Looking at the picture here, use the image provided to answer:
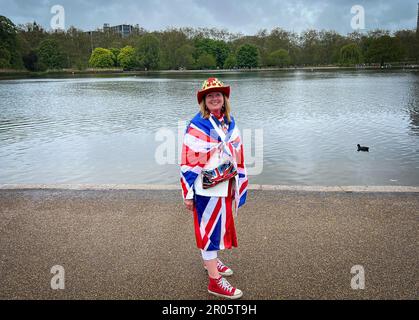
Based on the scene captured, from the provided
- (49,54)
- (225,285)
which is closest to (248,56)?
(49,54)

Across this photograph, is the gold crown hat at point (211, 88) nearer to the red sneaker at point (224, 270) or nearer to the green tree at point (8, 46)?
the red sneaker at point (224, 270)

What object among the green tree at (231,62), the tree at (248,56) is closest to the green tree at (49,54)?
the green tree at (231,62)

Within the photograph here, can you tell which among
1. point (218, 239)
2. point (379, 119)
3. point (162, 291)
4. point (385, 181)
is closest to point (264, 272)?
point (218, 239)

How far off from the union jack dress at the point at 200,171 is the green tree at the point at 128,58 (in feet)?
395

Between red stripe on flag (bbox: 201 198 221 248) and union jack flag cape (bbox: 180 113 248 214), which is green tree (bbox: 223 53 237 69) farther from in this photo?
red stripe on flag (bbox: 201 198 221 248)

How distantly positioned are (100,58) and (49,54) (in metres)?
15.2

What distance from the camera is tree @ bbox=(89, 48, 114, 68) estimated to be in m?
120

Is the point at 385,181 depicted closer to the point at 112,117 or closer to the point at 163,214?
the point at 163,214

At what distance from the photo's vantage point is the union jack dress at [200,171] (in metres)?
3.39

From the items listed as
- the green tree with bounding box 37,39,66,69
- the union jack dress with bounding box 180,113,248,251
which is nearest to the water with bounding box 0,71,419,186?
the union jack dress with bounding box 180,113,248,251

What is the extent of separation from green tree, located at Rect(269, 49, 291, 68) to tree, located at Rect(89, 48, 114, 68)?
2016 inches

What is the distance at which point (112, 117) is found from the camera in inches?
850

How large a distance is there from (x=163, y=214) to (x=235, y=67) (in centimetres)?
12841

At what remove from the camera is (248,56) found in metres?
123
